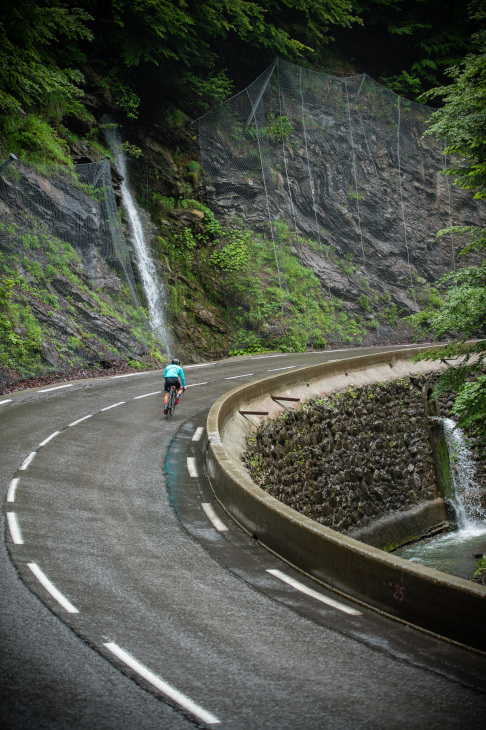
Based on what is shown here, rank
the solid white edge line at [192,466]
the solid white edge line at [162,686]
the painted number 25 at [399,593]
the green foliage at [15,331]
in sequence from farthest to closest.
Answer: the green foliage at [15,331], the solid white edge line at [192,466], the painted number 25 at [399,593], the solid white edge line at [162,686]

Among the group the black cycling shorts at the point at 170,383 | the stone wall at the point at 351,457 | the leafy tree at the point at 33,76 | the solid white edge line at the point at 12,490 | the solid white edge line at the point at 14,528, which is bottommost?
the stone wall at the point at 351,457

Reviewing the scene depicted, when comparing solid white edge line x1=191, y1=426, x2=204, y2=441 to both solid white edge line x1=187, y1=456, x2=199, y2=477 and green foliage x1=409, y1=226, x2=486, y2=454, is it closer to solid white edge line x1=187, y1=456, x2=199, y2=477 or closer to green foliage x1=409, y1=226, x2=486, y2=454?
solid white edge line x1=187, y1=456, x2=199, y2=477

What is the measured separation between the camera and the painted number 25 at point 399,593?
5188 millimetres

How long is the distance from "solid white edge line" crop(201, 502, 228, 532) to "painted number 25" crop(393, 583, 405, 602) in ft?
10.3

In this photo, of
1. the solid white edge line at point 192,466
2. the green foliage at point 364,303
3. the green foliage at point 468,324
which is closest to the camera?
the solid white edge line at point 192,466

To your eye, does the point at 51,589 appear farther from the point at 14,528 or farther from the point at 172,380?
the point at 172,380

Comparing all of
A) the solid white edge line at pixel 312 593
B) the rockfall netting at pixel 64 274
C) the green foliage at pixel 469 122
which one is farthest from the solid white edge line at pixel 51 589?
the rockfall netting at pixel 64 274

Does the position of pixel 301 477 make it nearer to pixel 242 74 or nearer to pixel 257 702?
pixel 257 702

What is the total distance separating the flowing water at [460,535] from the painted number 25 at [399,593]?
8.92 m

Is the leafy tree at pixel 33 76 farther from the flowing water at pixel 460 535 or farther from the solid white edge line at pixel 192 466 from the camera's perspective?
the flowing water at pixel 460 535

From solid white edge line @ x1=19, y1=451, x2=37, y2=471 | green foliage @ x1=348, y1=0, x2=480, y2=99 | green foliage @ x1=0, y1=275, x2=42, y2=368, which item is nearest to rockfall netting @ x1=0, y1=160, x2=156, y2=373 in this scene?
green foliage @ x1=0, y1=275, x2=42, y2=368

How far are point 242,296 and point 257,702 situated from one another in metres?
28.4

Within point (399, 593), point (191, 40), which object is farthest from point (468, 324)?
point (191, 40)

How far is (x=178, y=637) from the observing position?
4.87 meters
